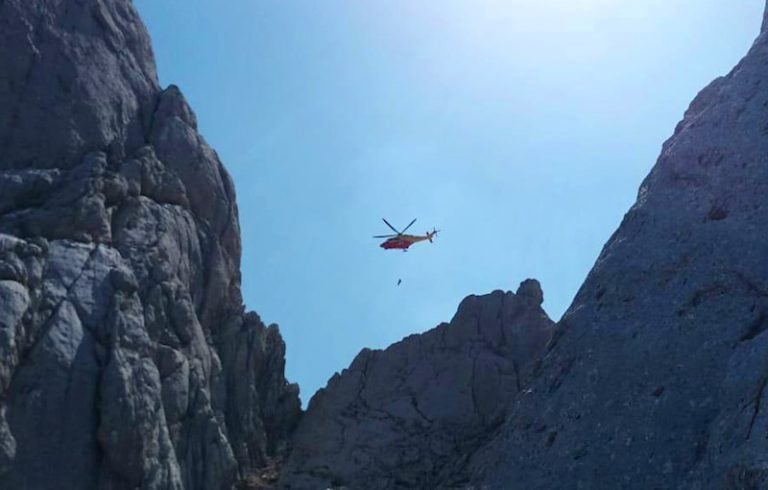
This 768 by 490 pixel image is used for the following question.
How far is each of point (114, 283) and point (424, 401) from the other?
12206 millimetres

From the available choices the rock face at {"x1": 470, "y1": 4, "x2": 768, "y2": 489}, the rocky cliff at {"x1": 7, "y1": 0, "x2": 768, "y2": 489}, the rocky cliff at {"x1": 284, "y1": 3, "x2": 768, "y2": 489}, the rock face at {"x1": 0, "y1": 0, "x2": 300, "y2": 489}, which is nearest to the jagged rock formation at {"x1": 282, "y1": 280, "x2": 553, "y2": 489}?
the rocky cliff at {"x1": 7, "y1": 0, "x2": 768, "y2": 489}

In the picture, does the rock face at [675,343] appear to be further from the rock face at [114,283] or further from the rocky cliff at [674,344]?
the rock face at [114,283]

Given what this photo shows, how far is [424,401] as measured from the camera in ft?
144

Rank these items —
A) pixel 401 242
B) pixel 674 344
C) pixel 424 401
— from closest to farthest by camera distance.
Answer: pixel 674 344, pixel 424 401, pixel 401 242

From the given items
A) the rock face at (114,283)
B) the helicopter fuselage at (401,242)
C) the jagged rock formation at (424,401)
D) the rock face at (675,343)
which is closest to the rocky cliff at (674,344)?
the rock face at (675,343)

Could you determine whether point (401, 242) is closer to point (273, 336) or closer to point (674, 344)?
point (273, 336)

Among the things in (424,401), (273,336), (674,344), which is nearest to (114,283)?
(273,336)

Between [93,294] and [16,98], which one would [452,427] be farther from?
[16,98]

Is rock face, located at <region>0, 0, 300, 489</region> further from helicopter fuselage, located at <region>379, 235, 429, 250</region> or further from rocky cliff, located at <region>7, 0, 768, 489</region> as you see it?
helicopter fuselage, located at <region>379, 235, 429, 250</region>

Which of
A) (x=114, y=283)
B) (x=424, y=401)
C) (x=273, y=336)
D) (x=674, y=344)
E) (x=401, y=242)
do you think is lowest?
(x=674, y=344)

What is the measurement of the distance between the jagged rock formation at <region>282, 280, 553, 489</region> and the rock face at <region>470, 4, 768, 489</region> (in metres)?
8.12

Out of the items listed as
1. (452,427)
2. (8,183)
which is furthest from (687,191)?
(8,183)

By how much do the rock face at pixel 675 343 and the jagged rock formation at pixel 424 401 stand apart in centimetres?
812

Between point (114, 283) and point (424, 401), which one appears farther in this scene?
point (424, 401)
